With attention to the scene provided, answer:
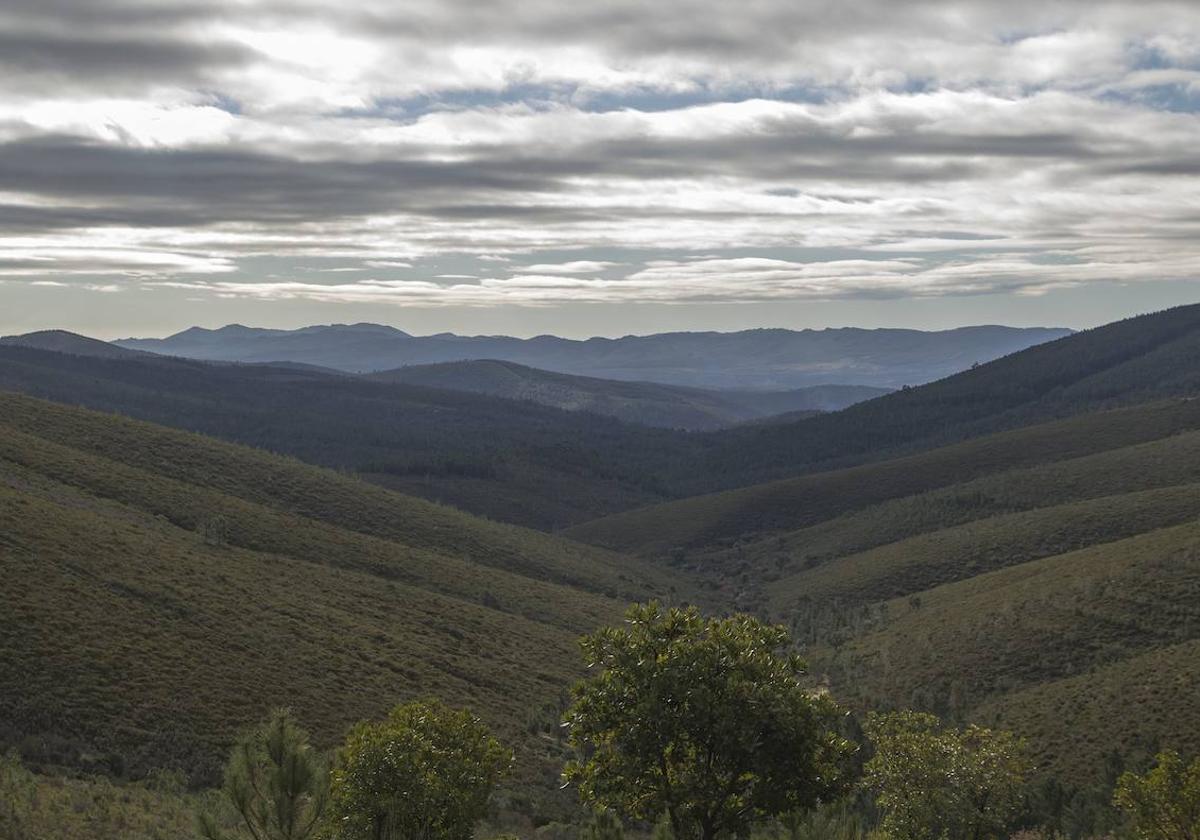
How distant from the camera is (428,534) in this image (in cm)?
12569

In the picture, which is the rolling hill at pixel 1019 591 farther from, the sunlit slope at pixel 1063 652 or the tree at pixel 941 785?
the tree at pixel 941 785

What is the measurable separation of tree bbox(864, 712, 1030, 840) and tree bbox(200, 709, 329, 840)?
17.8 m

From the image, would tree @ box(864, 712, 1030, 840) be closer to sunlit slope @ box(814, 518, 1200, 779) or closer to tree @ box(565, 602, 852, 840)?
tree @ box(565, 602, 852, 840)

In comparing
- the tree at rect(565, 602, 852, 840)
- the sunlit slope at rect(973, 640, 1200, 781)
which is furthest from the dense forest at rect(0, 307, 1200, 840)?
the sunlit slope at rect(973, 640, 1200, 781)

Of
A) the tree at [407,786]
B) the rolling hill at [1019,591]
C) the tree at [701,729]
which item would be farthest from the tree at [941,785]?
the rolling hill at [1019,591]

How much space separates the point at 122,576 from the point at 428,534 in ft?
208

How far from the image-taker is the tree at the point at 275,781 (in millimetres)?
21969

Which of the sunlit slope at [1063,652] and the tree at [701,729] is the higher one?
the tree at [701,729]

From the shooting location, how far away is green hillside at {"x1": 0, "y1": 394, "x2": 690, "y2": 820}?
46.8 metres

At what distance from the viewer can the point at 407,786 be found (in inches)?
949

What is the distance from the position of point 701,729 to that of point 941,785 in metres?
13.7

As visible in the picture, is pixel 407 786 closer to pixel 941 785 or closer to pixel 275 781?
pixel 275 781

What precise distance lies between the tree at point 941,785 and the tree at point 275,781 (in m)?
17.8

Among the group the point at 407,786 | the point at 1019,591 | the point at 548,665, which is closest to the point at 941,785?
the point at 407,786
